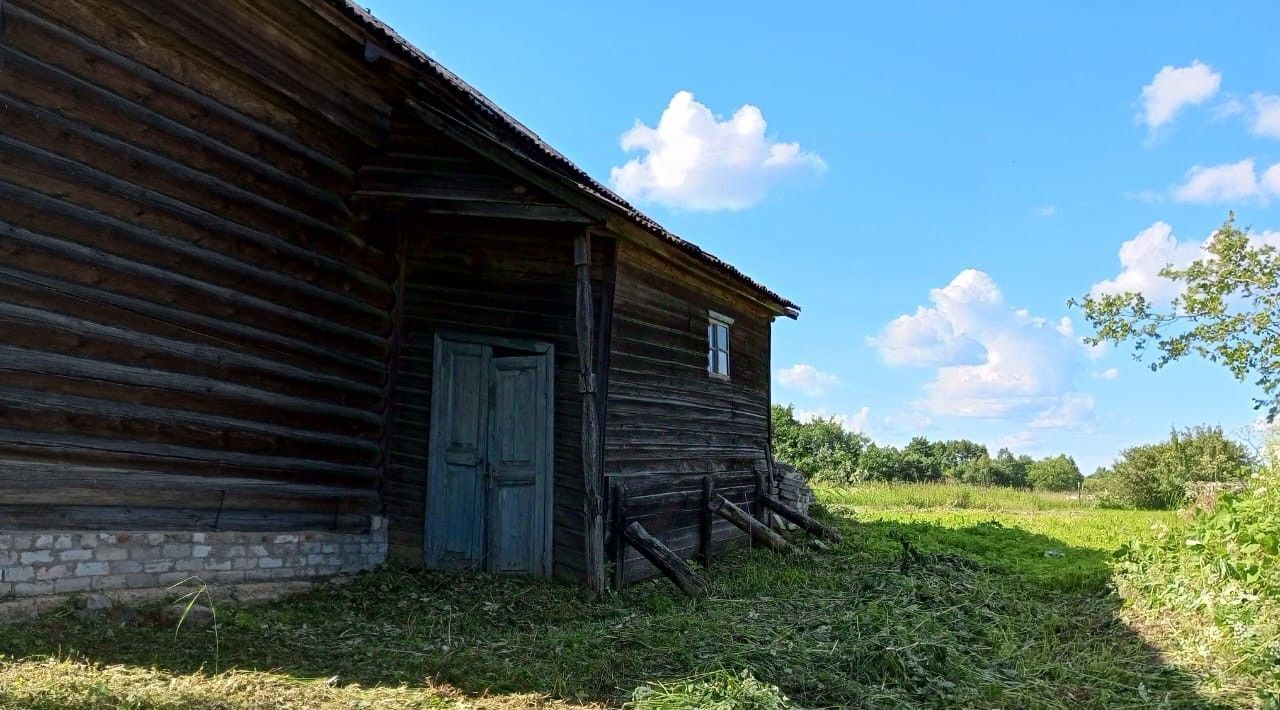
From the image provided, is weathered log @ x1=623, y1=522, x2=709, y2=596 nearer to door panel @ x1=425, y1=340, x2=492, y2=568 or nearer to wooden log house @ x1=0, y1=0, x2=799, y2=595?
wooden log house @ x1=0, y1=0, x2=799, y2=595

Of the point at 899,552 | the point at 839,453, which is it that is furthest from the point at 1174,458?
the point at 899,552

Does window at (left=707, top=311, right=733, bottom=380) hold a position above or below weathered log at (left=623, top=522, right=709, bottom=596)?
above

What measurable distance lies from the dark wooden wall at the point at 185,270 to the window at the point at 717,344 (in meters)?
4.71

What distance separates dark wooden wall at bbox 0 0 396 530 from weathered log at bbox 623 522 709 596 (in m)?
2.74

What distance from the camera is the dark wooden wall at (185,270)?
5668 millimetres

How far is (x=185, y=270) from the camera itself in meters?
6.58

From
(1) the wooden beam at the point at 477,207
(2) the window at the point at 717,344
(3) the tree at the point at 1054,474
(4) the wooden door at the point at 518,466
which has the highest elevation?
(1) the wooden beam at the point at 477,207

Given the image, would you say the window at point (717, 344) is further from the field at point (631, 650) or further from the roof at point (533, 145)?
the field at point (631, 650)

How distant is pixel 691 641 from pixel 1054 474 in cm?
5361

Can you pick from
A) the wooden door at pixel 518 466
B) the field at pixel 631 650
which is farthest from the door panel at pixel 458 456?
the field at pixel 631 650

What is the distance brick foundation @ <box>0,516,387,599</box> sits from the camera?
5.56 metres

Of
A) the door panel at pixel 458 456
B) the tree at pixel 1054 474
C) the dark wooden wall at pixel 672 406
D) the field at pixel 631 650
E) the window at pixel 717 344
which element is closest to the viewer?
the field at pixel 631 650

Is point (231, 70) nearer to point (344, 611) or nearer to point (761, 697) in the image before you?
point (344, 611)

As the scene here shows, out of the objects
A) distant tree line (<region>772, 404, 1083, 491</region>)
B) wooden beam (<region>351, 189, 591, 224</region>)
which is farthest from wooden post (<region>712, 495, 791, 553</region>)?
distant tree line (<region>772, 404, 1083, 491</region>)
